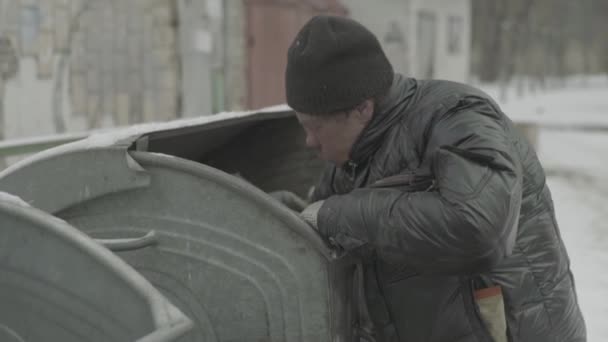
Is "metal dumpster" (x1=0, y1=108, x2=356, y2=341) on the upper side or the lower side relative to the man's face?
lower

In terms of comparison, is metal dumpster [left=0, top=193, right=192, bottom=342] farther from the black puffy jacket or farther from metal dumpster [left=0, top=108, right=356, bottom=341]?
the black puffy jacket

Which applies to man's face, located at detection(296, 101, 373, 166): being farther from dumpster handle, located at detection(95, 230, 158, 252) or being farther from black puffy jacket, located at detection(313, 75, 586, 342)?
dumpster handle, located at detection(95, 230, 158, 252)

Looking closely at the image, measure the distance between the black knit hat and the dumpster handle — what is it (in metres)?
0.54

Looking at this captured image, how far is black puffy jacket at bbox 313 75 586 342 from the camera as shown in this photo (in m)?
1.78

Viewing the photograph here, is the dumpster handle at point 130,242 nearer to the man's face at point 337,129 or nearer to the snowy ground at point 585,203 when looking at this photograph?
the man's face at point 337,129

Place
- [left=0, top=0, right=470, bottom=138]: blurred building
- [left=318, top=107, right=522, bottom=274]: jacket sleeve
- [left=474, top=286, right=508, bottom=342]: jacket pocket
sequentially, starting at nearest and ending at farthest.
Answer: [left=318, top=107, right=522, bottom=274]: jacket sleeve < [left=474, top=286, right=508, bottom=342]: jacket pocket < [left=0, top=0, right=470, bottom=138]: blurred building

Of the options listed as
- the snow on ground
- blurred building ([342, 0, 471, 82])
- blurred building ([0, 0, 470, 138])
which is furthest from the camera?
blurred building ([342, 0, 471, 82])

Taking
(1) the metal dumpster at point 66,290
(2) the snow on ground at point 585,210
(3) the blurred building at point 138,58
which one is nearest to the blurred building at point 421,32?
(3) the blurred building at point 138,58

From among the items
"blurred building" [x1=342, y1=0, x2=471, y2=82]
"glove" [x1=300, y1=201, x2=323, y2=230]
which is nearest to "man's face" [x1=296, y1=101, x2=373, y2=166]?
"glove" [x1=300, y1=201, x2=323, y2=230]

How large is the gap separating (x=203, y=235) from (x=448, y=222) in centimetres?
69

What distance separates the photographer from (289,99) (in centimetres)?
208

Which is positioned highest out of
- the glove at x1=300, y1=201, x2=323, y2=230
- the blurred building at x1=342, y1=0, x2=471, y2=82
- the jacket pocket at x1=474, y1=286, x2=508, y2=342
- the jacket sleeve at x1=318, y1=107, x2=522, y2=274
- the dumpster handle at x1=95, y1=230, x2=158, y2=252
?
the jacket sleeve at x1=318, y1=107, x2=522, y2=274

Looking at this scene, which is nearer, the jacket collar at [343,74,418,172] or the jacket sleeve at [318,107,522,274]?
the jacket sleeve at [318,107,522,274]

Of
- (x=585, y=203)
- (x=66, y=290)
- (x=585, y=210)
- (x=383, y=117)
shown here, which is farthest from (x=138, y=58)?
(x=66, y=290)
